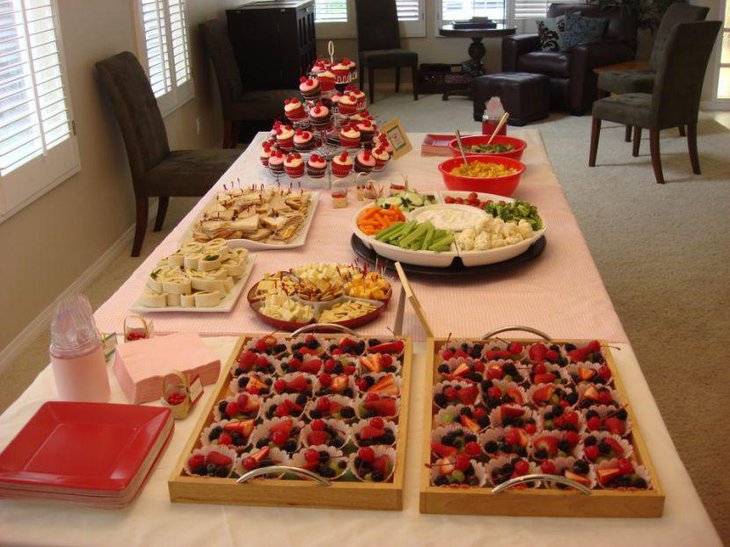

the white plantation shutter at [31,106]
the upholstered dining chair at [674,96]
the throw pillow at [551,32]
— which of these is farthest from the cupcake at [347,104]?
the throw pillow at [551,32]

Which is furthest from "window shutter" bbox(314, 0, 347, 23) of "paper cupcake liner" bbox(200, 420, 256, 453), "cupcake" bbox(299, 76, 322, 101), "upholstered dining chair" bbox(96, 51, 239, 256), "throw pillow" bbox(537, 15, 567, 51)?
"paper cupcake liner" bbox(200, 420, 256, 453)

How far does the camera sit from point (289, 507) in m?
1.18

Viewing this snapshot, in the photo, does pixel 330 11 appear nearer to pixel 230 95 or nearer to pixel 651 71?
pixel 230 95

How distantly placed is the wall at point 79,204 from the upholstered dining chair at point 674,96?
9.54ft

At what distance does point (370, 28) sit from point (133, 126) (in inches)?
162

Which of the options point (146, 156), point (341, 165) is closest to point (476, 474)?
point (341, 165)

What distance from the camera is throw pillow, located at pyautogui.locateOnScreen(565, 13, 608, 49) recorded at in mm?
6582

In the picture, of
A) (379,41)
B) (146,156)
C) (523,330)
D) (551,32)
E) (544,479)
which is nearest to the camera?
(544,479)

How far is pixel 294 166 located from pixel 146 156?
5.07 ft

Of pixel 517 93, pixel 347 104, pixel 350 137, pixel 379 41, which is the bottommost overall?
pixel 517 93

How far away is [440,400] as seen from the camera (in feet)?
4.37

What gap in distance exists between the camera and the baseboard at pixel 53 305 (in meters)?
2.98

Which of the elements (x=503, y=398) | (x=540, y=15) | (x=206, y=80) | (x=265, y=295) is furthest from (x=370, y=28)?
(x=503, y=398)

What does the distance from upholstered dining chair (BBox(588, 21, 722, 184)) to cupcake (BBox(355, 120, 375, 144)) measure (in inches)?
103
